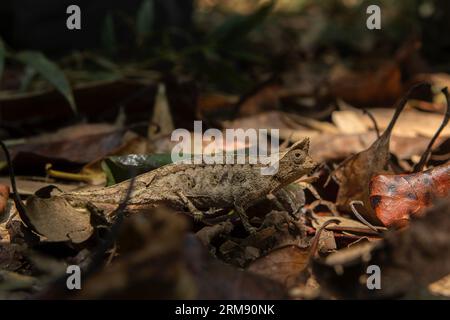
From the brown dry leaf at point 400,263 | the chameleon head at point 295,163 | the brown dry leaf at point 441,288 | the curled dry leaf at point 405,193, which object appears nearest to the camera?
the brown dry leaf at point 400,263

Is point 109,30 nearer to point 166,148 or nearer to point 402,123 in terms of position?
point 166,148

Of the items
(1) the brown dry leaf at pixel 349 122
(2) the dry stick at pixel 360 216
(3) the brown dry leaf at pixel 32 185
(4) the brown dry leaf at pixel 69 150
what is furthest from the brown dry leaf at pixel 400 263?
(1) the brown dry leaf at pixel 349 122

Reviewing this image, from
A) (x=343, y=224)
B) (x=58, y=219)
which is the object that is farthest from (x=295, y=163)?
(x=58, y=219)

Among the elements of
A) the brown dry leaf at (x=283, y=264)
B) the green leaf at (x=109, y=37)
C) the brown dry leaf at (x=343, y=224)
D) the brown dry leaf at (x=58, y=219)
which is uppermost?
the green leaf at (x=109, y=37)

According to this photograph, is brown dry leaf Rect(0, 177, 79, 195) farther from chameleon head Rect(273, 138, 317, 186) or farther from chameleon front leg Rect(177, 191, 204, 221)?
chameleon head Rect(273, 138, 317, 186)

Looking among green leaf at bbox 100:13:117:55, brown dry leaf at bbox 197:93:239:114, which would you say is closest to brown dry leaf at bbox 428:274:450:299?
brown dry leaf at bbox 197:93:239:114

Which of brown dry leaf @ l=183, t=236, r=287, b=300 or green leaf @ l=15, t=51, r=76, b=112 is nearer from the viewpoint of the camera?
brown dry leaf @ l=183, t=236, r=287, b=300

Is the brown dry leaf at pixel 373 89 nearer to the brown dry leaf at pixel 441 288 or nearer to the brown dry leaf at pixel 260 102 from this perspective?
the brown dry leaf at pixel 260 102
